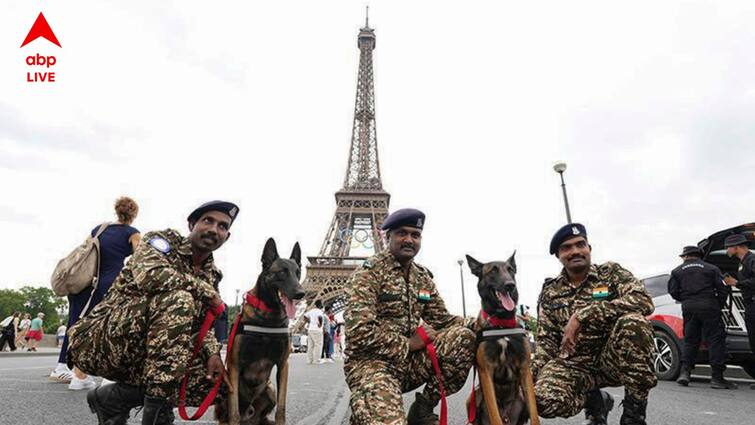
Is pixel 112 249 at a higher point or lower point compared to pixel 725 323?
higher

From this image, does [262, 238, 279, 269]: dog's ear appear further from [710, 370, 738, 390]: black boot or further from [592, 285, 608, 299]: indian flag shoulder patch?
[710, 370, 738, 390]: black boot

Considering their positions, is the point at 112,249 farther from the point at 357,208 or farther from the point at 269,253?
the point at 357,208

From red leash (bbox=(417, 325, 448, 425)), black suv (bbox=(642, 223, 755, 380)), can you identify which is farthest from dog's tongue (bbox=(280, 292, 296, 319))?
black suv (bbox=(642, 223, 755, 380))

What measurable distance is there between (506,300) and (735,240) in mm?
5773

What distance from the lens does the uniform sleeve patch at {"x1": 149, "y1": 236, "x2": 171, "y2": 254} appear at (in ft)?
10.4

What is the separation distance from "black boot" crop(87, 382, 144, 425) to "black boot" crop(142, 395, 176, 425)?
31cm

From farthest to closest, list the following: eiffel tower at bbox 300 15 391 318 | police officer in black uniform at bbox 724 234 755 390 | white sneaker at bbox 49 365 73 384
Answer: eiffel tower at bbox 300 15 391 318 → police officer in black uniform at bbox 724 234 755 390 → white sneaker at bbox 49 365 73 384

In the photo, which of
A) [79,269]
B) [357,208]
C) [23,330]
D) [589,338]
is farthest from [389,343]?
[357,208]

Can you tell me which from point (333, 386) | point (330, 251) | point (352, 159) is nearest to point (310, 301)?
point (330, 251)

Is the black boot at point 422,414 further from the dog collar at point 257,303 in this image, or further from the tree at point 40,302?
the tree at point 40,302

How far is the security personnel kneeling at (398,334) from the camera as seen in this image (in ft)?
10.1

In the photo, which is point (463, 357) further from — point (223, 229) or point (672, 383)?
point (672, 383)

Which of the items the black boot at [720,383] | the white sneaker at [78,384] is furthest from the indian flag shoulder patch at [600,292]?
the white sneaker at [78,384]

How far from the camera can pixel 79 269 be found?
5070 mm
